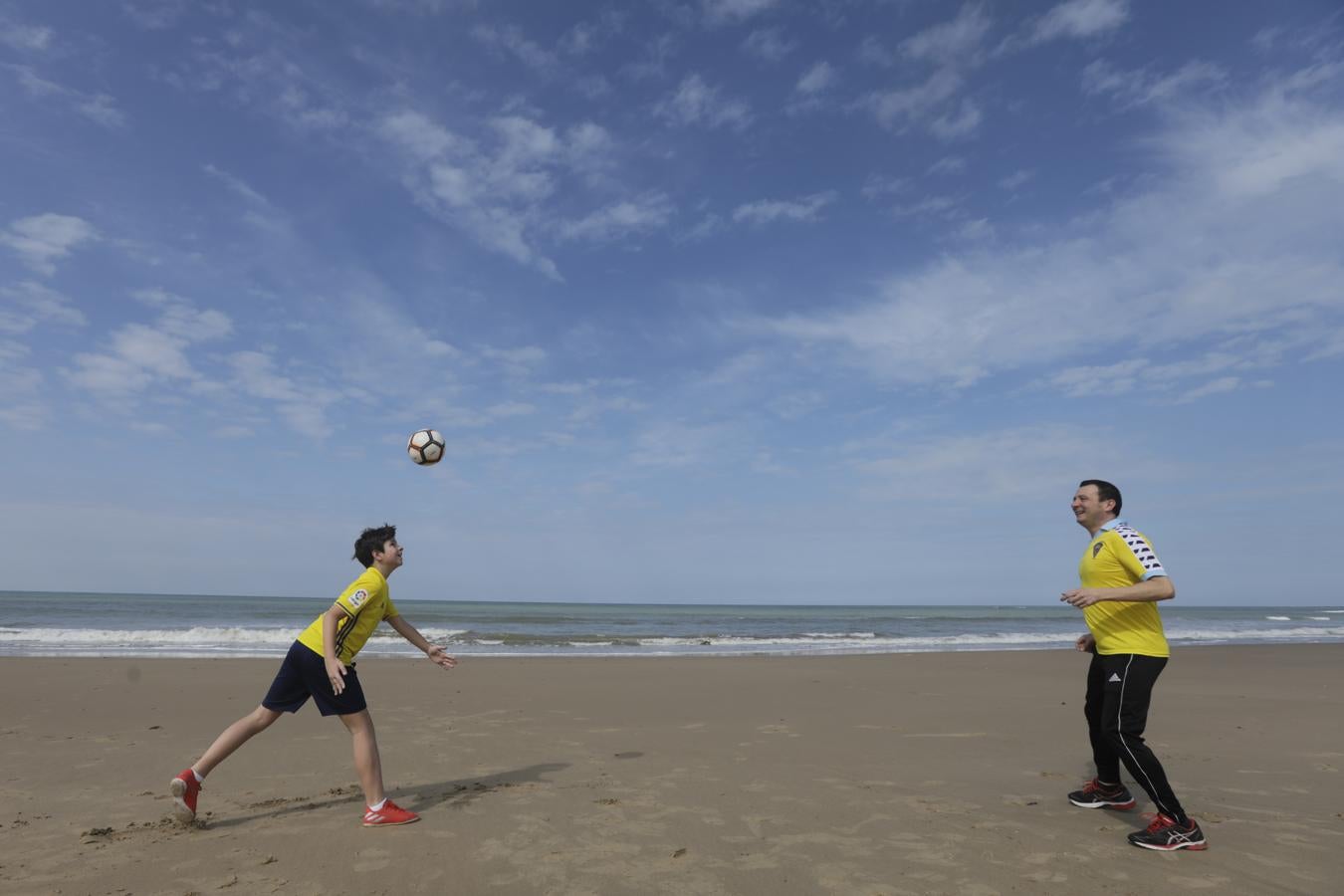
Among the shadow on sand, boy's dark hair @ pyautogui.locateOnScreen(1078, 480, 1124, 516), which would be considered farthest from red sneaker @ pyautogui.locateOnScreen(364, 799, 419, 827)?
boy's dark hair @ pyautogui.locateOnScreen(1078, 480, 1124, 516)

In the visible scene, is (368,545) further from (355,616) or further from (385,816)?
(385,816)

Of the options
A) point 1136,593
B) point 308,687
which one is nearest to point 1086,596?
point 1136,593

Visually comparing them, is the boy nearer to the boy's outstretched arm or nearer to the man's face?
the boy's outstretched arm

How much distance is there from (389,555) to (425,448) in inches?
115

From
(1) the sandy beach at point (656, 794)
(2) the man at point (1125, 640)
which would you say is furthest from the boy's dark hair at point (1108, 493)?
(1) the sandy beach at point (656, 794)

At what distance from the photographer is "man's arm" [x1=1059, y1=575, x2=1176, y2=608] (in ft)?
13.5

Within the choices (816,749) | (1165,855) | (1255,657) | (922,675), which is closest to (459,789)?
(816,749)

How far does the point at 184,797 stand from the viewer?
437 centimetres

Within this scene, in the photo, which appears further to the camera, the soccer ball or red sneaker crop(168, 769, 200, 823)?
the soccer ball

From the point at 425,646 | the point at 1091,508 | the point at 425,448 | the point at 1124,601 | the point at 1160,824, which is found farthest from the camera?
the point at 425,448

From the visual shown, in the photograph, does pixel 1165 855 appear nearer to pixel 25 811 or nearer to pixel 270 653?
pixel 25 811

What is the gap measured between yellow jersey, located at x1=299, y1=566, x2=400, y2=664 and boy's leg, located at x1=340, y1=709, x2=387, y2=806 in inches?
14.0

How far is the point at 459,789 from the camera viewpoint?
17.6 feet

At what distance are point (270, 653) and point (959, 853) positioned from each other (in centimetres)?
1610
